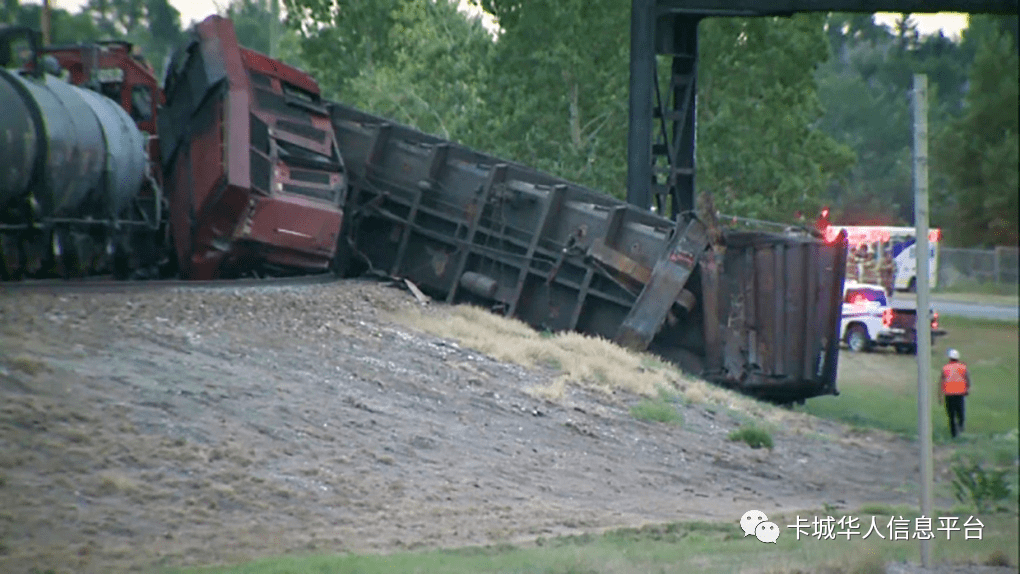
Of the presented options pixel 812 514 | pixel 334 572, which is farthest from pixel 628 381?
pixel 334 572

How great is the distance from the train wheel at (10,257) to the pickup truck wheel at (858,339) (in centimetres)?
1881

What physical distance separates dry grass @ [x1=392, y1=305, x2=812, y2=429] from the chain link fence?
4.03 metres

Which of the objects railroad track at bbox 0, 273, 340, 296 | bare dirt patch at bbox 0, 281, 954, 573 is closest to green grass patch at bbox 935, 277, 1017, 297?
bare dirt patch at bbox 0, 281, 954, 573

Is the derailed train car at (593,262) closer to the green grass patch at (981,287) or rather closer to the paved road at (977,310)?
the paved road at (977,310)

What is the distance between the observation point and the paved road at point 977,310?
14570mm

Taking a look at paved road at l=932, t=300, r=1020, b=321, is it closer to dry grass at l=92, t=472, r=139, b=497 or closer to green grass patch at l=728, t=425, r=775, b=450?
green grass patch at l=728, t=425, r=775, b=450

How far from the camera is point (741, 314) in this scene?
21.3m

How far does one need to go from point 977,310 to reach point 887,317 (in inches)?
637

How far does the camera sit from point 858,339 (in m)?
32.3

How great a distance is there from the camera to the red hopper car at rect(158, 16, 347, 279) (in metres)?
20.5

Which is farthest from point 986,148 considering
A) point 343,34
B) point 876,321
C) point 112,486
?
point 876,321

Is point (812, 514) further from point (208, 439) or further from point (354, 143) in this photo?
point (354, 143)

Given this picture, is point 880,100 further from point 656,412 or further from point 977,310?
point 656,412

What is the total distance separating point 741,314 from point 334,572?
1258cm
